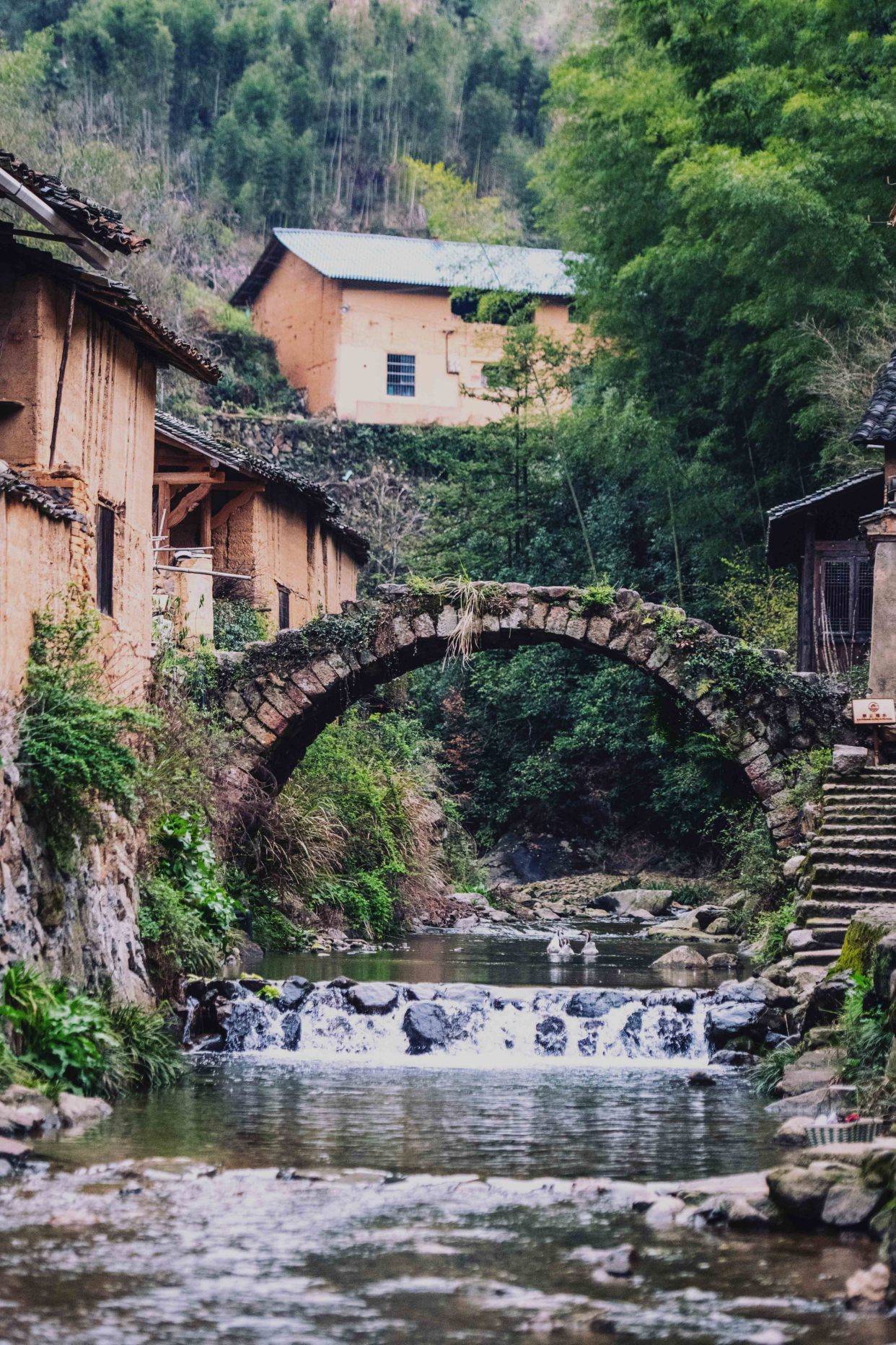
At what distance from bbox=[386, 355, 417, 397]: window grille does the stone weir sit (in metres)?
31.1

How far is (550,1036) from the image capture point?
15477mm

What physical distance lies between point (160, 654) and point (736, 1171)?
1131 centimetres

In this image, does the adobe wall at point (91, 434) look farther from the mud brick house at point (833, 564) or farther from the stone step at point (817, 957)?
the mud brick house at point (833, 564)

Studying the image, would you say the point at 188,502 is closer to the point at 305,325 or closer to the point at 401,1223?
the point at 401,1223

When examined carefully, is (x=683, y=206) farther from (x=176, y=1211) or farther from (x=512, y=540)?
(x=176, y=1211)

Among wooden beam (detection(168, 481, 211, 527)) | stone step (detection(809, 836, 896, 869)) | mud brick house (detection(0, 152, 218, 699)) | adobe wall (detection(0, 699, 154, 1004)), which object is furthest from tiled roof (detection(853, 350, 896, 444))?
adobe wall (detection(0, 699, 154, 1004))

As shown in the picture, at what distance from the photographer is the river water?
6.71m

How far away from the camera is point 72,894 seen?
40.8 feet

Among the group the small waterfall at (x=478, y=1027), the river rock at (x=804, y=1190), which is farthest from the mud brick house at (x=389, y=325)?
the river rock at (x=804, y=1190)

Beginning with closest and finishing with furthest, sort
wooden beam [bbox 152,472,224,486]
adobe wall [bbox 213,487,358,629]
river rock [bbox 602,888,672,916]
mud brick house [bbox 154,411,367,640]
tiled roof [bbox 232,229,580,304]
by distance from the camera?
mud brick house [bbox 154,411,367,640]
wooden beam [bbox 152,472,224,486]
adobe wall [bbox 213,487,358,629]
river rock [bbox 602,888,672,916]
tiled roof [bbox 232,229,580,304]

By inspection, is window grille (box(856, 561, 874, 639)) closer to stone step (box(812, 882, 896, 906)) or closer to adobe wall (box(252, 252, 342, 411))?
stone step (box(812, 882, 896, 906))

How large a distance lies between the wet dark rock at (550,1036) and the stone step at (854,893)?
2609 mm

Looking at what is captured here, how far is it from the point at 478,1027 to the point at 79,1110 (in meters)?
5.52

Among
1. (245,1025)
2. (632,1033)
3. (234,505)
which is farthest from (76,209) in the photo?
(234,505)
